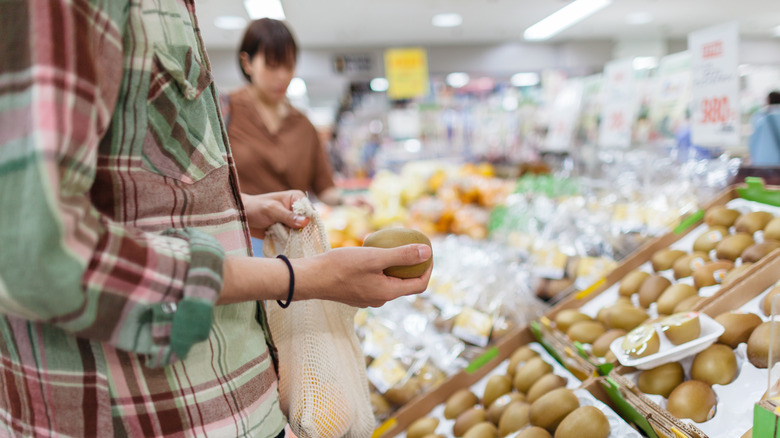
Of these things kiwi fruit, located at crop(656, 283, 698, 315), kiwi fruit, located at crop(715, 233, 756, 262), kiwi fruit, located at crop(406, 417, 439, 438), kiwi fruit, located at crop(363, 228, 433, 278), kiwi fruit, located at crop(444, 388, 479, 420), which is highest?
kiwi fruit, located at crop(363, 228, 433, 278)

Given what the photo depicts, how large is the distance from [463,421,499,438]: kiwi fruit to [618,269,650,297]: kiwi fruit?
59 centimetres

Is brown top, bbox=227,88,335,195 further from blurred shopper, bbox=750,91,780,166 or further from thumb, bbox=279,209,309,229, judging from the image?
blurred shopper, bbox=750,91,780,166

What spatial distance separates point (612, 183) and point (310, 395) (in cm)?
217

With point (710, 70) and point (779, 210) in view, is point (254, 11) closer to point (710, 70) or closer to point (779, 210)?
point (710, 70)

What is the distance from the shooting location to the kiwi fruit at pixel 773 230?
1.32 m

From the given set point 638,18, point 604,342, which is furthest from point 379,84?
point 604,342

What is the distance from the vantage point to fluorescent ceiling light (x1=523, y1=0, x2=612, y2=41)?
270 inches

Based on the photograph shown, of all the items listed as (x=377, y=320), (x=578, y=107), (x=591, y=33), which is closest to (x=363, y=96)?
(x=591, y=33)

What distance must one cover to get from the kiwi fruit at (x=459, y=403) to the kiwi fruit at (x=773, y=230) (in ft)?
→ 2.95

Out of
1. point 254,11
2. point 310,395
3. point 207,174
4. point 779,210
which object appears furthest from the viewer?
point 254,11

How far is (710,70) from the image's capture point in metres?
2.10

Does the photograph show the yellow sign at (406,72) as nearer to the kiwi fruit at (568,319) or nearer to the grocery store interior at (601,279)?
the grocery store interior at (601,279)

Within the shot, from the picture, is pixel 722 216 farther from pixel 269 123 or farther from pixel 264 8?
pixel 264 8

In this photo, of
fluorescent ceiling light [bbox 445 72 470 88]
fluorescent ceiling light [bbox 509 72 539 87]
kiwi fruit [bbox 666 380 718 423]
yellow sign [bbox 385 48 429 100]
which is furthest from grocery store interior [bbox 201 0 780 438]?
fluorescent ceiling light [bbox 509 72 539 87]
